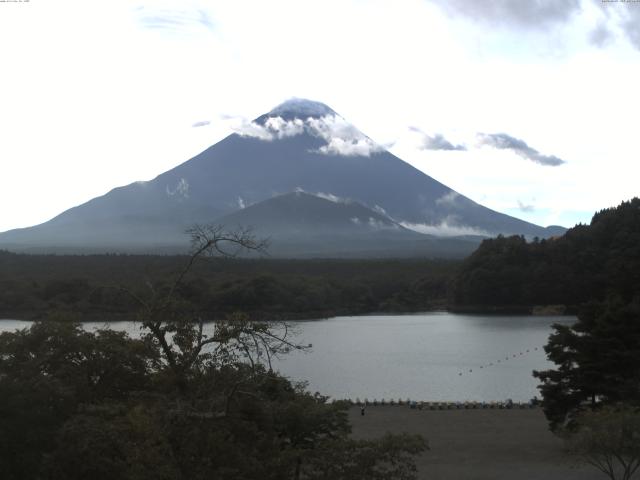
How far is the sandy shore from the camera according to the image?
40.3 feet

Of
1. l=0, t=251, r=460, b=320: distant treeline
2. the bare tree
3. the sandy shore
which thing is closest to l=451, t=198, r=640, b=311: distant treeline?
l=0, t=251, r=460, b=320: distant treeline

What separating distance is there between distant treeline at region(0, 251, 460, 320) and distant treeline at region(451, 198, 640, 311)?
3.68 m

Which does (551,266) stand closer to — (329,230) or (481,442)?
(481,442)

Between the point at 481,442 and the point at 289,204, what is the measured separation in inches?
4814

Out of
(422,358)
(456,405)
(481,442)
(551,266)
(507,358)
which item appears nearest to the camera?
(481,442)

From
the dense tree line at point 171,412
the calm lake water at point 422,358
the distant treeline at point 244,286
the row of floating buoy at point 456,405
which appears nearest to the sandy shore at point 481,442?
the row of floating buoy at point 456,405

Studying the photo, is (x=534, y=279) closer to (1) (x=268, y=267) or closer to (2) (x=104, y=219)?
(1) (x=268, y=267)

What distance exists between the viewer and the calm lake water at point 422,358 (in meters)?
22.4

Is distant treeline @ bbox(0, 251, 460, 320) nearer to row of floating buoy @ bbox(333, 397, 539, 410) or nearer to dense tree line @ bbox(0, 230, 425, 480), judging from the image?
row of floating buoy @ bbox(333, 397, 539, 410)

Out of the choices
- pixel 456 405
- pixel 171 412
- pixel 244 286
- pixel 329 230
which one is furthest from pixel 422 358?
pixel 329 230

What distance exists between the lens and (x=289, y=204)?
136500 mm

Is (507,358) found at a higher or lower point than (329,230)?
lower

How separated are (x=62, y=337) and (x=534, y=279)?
44.0 metres

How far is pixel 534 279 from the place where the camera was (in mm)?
50875
